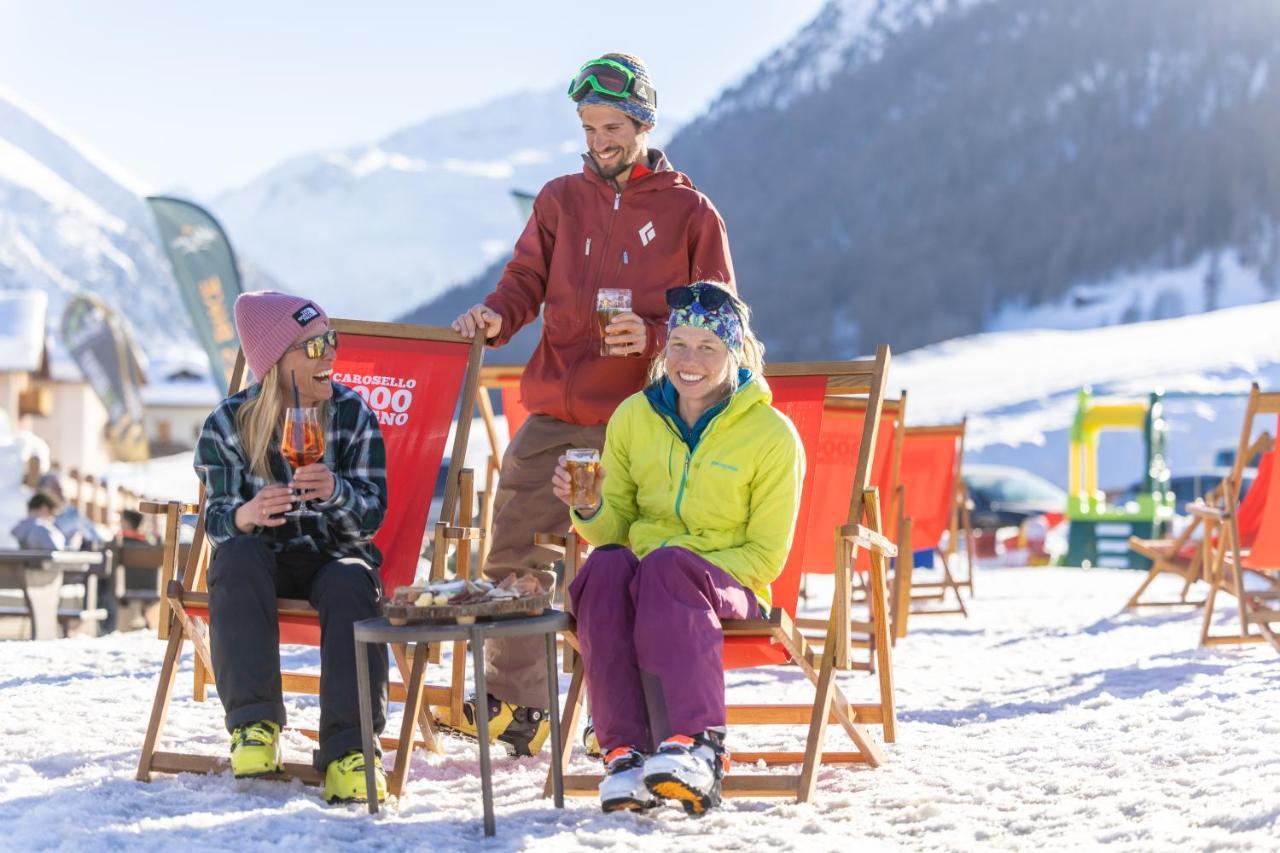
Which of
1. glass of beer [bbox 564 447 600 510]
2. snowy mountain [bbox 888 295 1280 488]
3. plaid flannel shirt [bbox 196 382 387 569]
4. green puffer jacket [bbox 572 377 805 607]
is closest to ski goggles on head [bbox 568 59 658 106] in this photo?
green puffer jacket [bbox 572 377 805 607]

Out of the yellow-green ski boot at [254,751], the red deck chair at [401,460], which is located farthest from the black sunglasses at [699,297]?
the yellow-green ski boot at [254,751]

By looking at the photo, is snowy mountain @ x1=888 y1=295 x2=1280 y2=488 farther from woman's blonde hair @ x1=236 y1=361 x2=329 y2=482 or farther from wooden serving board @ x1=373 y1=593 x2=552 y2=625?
wooden serving board @ x1=373 y1=593 x2=552 y2=625

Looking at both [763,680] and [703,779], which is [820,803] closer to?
[703,779]

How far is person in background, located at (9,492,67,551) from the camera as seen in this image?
9.59 meters

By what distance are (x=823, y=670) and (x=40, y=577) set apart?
5533mm

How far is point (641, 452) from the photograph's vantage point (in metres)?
3.64

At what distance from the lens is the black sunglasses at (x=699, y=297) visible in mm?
3592

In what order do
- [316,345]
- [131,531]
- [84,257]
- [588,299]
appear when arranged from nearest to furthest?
[316,345]
[588,299]
[131,531]
[84,257]

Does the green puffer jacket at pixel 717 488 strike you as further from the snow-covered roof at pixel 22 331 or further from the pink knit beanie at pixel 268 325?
the snow-covered roof at pixel 22 331

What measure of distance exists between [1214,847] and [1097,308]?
255 ft

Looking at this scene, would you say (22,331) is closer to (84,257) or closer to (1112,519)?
(1112,519)

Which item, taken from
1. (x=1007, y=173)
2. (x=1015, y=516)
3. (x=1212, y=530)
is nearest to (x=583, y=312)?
(x=1212, y=530)

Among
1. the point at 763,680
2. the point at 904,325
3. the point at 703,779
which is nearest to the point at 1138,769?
the point at 703,779

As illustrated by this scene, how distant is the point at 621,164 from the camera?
4.10 meters
